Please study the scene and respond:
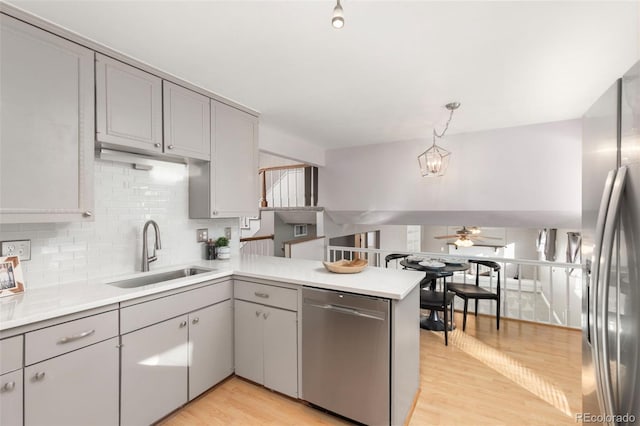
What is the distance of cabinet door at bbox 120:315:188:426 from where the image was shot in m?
1.75

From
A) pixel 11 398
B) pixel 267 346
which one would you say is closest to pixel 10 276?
pixel 11 398

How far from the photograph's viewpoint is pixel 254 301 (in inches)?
91.0

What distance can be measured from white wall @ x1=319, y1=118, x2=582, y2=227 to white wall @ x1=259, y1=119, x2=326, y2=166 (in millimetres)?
326

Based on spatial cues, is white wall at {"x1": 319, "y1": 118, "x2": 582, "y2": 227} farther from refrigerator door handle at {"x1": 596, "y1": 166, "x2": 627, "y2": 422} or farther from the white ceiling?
refrigerator door handle at {"x1": 596, "y1": 166, "x2": 627, "y2": 422}

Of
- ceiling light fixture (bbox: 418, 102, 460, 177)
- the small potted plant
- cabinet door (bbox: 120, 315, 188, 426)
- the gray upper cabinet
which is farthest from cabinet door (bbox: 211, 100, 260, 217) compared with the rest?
ceiling light fixture (bbox: 418, 102, 460, 177)

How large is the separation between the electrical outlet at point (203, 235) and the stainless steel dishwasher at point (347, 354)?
1.34 metres

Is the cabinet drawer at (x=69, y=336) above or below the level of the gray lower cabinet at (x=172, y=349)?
above

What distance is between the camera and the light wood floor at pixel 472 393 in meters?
2.01

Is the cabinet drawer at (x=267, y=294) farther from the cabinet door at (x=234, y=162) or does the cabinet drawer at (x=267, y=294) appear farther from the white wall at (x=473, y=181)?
the white wall at (x=473, y=181)

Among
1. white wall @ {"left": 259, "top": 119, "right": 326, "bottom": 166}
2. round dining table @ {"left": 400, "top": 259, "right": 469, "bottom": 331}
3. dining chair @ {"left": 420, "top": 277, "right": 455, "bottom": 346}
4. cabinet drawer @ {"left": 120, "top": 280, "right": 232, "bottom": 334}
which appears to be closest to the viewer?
cabinet drawer @ {"left": 120, "top": 280, "right": 232, "bottom": 334}

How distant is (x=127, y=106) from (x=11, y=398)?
1.67 meters

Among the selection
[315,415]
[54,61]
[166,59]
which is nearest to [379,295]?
[315,415]

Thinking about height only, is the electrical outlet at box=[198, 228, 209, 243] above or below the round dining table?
above

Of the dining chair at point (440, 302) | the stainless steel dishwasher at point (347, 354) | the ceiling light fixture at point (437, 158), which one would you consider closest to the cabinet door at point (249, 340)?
the stainless steel dishwasher at point (347, 354)
